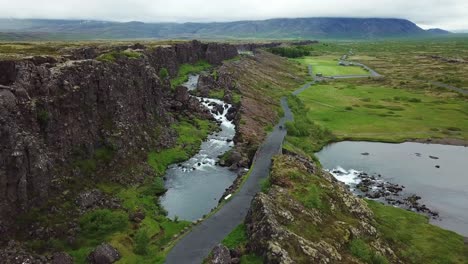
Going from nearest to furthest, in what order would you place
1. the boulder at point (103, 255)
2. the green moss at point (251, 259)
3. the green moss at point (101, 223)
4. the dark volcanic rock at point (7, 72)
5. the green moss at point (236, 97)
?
the green moss at point (251, 259)
the boulder at point (103, 255)
the green moss at point (101, 223)
the dark volcanic rock at point (7, 72)
the green moss at point (236, 97)

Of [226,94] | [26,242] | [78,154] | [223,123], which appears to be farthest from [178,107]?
[26,242]

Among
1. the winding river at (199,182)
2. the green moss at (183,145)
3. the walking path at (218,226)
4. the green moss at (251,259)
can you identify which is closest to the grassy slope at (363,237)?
the walking path at (218,226)

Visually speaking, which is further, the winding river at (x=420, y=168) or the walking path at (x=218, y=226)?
the winding river at (x=420, y=168)

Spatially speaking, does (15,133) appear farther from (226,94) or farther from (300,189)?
(226,94)

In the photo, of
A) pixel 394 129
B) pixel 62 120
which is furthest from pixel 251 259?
pixel 394 129

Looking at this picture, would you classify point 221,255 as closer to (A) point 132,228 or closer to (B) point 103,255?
(B) point 103,255

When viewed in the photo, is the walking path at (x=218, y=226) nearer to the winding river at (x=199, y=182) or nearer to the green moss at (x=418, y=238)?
the winding river at (x=199, y=182)
